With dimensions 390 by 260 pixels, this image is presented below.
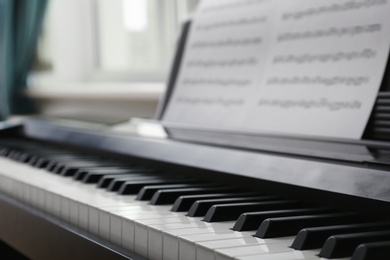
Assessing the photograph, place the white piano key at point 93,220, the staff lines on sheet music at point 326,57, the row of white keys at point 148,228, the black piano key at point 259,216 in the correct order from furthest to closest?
the staff lines on sheet music at point 326,57
the white piano key at point 93,220
the black piano key at point 259,216
the row of white keys at point 148,228

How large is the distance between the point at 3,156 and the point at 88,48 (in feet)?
6.13

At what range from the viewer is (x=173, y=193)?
116 centimetres

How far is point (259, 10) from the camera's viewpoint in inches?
62.9

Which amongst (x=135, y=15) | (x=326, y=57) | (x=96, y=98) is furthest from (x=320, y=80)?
(x=135, y=15)

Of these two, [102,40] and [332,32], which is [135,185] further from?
[102,40]

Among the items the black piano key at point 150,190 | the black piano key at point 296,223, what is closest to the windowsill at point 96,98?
the black piano key at point 150,190

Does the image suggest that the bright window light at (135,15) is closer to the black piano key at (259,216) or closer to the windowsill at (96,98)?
the windowsill at (96,98)

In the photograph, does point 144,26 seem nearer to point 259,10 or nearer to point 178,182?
point 259,10

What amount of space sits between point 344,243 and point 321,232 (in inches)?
2.2

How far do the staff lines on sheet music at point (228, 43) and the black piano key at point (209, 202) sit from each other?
56cm

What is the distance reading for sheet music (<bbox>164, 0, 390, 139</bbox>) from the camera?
1.24 meters

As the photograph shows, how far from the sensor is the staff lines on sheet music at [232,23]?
158cm

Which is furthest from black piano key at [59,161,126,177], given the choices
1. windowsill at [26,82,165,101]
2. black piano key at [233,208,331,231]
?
windowsill at [26,82,165,101]

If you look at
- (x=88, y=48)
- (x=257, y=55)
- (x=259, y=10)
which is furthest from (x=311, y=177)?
(x=88, y=48)
